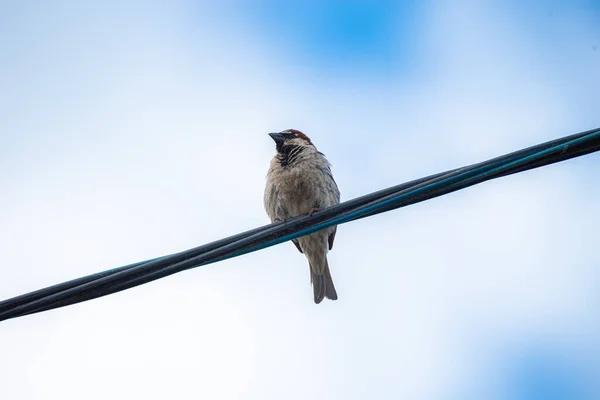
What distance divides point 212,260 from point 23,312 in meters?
0.84

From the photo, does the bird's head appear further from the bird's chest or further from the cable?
the cable

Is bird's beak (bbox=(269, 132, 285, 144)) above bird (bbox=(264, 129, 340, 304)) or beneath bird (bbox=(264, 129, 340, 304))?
above

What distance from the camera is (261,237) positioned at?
11.8 feet

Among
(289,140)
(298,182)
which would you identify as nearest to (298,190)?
(298,182)

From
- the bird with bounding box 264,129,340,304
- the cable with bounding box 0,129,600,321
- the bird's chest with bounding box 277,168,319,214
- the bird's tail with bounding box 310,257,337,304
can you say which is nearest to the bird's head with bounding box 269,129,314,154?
the bird with bounding box 264,129,340,304

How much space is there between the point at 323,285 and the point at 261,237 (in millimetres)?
3651

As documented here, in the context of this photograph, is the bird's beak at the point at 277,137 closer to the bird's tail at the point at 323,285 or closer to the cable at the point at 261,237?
the bird's tail at the point at 323,285

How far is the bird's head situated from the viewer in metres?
6.62

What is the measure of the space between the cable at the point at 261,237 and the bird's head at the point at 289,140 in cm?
308

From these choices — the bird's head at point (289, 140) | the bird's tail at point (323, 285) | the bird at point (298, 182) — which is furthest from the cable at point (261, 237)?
the bird's tail at point (323, 285)

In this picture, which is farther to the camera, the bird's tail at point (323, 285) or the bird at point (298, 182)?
the bird's tail at point (323, 285)

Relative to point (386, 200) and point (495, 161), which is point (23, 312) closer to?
point (386, 200)

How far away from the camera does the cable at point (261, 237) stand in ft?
10.2

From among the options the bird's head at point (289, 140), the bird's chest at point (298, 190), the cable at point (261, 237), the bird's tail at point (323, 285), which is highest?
the bird's head at point (289, 140)
